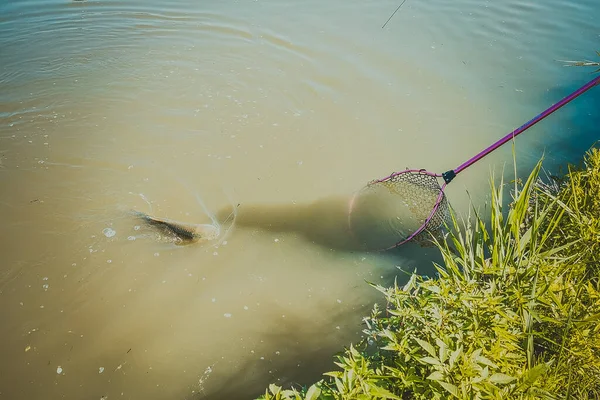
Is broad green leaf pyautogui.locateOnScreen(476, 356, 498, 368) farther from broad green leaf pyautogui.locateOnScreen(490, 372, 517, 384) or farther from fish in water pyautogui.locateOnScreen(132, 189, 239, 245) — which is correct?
fish in water pyautogui.locateOnScreen(132, 189, 239, 245)

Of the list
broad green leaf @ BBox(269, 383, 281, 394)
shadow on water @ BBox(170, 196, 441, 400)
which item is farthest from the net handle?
broad green leaf @ BBox(269, 383, 281, 394)

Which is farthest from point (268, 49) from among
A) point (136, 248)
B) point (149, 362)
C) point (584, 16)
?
point (584, 16)

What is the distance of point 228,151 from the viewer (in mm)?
4664

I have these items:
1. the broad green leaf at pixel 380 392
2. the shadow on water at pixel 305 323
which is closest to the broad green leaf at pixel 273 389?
the broad green leaf at pixel 380 392

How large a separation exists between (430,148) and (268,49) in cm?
334

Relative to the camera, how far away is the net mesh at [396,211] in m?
3.51

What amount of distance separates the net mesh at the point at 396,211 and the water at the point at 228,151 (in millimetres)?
197

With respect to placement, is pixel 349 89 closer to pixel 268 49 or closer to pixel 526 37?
pixel 268 49

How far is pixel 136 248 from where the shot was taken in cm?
351

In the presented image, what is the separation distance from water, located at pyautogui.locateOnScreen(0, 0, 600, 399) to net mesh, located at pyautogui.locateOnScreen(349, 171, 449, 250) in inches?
7.8

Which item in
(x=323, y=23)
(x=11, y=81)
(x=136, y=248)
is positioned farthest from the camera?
(x=323, y=23)

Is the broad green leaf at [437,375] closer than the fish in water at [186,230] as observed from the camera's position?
Yes

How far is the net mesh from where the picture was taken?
3.51 meters

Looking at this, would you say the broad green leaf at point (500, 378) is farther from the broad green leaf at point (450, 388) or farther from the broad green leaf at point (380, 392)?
the broad green leaf at point (380, 392)
